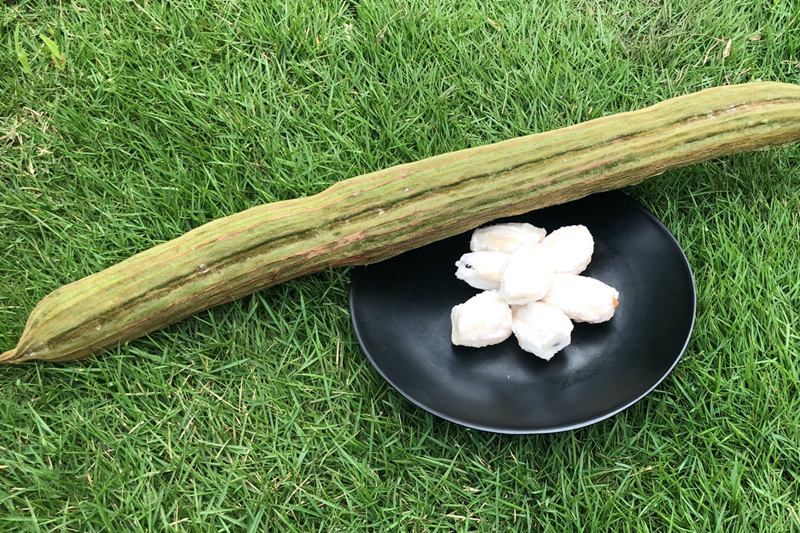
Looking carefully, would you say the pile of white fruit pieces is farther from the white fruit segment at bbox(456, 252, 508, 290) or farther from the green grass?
the green grass

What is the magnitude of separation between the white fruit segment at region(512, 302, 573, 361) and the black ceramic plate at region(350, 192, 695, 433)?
0.05m

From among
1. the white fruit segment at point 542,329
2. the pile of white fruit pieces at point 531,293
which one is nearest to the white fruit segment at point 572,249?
the pile of white fruit pieces at point 531,293

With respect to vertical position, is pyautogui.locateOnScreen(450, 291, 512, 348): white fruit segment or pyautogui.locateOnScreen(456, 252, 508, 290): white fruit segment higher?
pyautogui.locateOnScreen(456, 252, 508, 290): white fruit segment

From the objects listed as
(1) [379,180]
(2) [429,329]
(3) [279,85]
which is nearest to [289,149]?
(3) [279,85]

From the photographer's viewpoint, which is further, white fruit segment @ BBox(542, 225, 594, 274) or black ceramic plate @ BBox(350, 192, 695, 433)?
white fruit segment @ BBox(542, 225, 594, 274)

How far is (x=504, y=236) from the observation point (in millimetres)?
1540

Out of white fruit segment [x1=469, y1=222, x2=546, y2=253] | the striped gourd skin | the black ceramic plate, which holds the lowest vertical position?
the black ceramic plate

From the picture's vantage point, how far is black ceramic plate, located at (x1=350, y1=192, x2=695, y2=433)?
1.40 meters

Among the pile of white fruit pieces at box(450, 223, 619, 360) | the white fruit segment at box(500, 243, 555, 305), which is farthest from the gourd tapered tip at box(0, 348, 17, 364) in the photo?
the white fruit segment at box(500, 243, 555, 305)

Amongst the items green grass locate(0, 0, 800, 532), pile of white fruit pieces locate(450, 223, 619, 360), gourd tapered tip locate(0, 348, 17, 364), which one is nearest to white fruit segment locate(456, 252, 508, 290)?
pile of white fruit pieces locate(450, 223, 619, 360)

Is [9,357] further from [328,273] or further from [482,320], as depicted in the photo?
[482,320]

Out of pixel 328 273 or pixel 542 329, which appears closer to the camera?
pixel 542 329

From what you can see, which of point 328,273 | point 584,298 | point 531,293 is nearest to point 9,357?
point 328,273

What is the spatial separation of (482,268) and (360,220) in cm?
28
